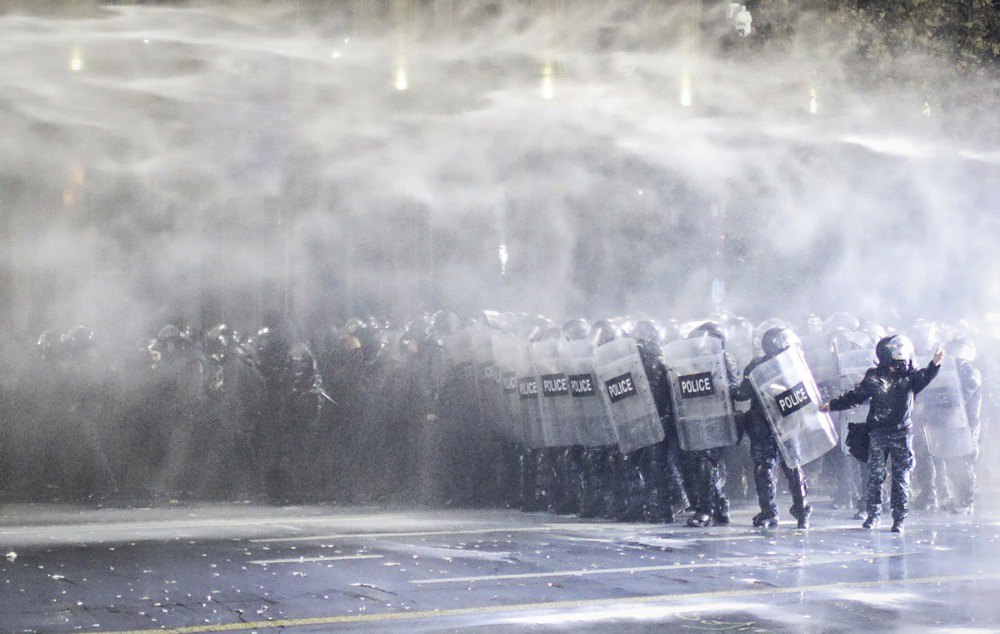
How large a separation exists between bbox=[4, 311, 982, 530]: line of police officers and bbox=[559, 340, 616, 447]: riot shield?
2 centimetres

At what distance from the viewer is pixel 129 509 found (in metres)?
13.0

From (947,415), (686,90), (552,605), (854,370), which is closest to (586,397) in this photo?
(854,370)

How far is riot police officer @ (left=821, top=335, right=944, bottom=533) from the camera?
1159 centimetres

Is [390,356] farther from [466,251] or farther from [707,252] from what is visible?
[707,252]

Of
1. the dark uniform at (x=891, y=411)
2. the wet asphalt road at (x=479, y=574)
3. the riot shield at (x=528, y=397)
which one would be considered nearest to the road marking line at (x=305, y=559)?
the wet asphalt road at (x=479, y=574)

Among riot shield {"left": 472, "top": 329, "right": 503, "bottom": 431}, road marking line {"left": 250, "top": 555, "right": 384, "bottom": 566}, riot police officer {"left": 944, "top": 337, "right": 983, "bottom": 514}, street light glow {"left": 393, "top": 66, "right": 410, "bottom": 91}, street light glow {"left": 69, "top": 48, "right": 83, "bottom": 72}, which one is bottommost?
road marking line {"left": 250, "top": 555, "right": 384, "bottom": 566}

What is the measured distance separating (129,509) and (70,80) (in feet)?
17.4

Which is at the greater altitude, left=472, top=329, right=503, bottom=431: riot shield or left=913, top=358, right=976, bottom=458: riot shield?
left=472, top=329, right=503, bottom=431: riot shield

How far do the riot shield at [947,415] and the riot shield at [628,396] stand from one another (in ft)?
10.0

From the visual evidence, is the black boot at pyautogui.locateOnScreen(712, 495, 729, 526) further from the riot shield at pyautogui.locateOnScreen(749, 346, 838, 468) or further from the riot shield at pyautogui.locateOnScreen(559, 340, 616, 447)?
the riot shield at pyautogui.locateOnScreen(559, 340, 616, 447)

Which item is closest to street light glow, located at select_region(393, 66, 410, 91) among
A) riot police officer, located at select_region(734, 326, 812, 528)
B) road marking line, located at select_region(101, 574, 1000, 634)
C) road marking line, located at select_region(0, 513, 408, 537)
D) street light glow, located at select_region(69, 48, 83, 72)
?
street light glow, located at select_region(69, 48, 83, 72)

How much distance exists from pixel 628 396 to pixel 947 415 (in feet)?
11.0

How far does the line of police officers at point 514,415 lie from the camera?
11.8 m

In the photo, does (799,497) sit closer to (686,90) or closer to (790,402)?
(790,402)
